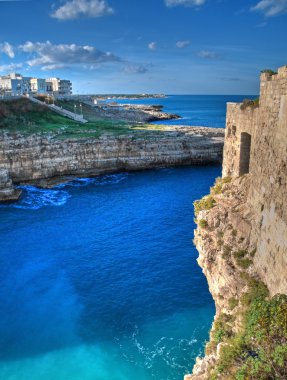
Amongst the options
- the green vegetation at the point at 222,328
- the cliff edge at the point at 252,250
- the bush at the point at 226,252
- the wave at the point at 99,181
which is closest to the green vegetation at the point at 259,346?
the cliff edge at the point at 252,250

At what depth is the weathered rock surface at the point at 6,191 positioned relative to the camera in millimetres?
43125

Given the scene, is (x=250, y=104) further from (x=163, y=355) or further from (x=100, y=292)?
(x=100, y=292)

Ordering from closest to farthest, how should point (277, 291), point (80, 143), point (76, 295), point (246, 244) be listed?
point (277, 291), point (246, 244), point (76, 295), point (80, 143)

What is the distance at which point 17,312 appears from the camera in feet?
73.4

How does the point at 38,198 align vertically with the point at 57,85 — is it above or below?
below

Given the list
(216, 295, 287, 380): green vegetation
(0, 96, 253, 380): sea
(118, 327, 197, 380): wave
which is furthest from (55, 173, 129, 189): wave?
(216, 295, 287, 380): green vegetation

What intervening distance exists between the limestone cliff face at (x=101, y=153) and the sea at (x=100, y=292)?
1045 cm

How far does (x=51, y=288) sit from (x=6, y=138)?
3365 centimetres

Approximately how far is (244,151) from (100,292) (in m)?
13.8

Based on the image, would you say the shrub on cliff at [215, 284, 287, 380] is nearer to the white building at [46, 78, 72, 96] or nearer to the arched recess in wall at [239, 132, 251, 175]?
the arched recess in wall at [239, 132, 251, 175]

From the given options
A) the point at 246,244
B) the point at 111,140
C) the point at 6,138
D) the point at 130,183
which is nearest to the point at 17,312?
the point at 246,244

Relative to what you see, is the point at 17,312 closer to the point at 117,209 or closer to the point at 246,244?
the point at 246,244

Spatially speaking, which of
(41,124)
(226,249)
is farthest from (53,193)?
(226,249)

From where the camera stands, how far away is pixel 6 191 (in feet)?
142
